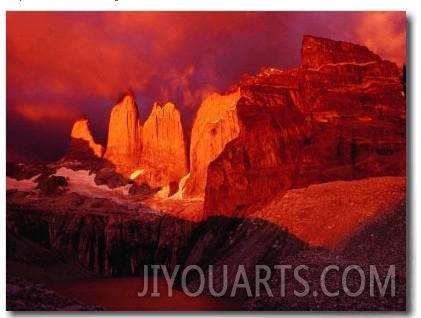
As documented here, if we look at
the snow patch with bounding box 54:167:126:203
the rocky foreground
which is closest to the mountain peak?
the rocky foreground

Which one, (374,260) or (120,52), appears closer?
(374,260)

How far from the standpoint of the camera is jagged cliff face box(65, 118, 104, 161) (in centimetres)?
1379

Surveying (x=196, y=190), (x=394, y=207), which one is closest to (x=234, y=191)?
(x=196, y=190)

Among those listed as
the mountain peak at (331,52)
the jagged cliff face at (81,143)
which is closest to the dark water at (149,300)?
the jagged cliff face at (81,143)

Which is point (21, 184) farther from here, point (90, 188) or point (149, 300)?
point (90, 188)

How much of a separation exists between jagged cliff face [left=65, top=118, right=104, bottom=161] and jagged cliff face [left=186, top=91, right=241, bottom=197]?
362 cm

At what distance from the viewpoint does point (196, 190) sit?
1959 cm

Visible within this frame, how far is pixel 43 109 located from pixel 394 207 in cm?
894

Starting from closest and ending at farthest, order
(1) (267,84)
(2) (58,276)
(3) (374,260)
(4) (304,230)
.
Answer: (3) (374,260)
(4) (304,230)
(2) (58,276)
(1) (267,84)

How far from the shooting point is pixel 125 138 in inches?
766

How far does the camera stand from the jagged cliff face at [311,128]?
14203 mm

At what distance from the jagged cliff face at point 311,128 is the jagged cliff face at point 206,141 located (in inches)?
24.7

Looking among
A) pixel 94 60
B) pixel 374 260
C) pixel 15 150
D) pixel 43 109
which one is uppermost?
pixel 94 60

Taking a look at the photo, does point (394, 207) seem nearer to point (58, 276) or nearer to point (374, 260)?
point (374, 260)
